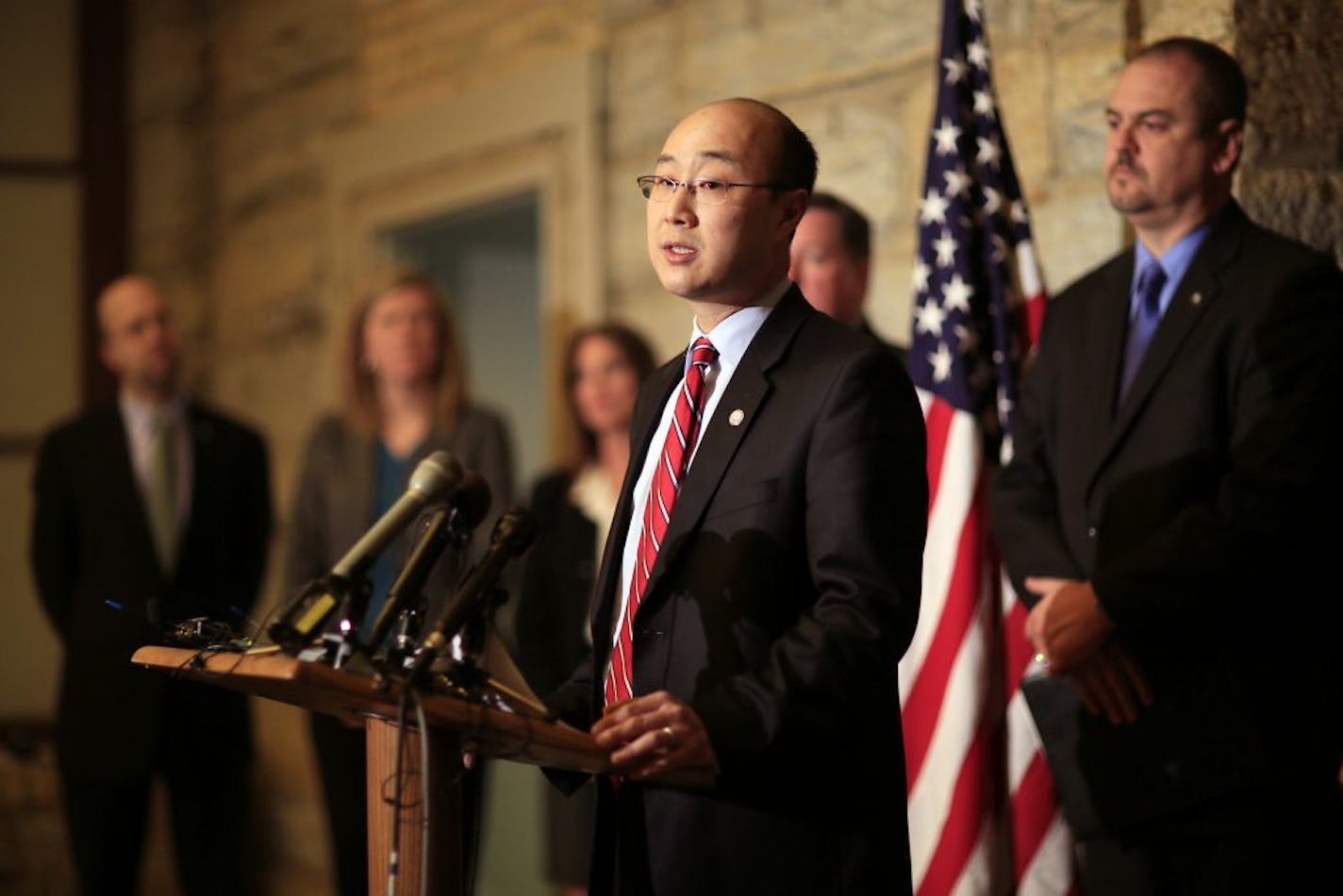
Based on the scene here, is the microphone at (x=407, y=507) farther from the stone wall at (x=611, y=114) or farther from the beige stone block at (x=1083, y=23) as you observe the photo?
the beige stone block at (x=1083, y=23)

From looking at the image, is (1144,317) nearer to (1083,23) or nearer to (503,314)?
(1083,23)

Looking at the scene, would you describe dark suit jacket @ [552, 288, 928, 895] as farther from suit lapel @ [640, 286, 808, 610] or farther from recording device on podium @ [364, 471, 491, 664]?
recording device on podium @ [364, 471, 491, 664]

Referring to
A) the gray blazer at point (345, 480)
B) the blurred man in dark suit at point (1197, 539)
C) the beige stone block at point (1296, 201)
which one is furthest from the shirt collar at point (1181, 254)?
the gray blazer at point (345, 480)

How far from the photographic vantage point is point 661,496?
91.1 inches

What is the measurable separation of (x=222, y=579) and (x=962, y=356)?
235cm

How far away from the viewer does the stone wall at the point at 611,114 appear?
3.63m

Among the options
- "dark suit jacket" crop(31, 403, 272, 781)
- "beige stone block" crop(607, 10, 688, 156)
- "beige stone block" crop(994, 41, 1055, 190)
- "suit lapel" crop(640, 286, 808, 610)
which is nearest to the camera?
"suit lapel" crop(640, 286, 808, 610)

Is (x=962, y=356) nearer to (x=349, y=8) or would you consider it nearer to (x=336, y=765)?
(x=336, y=765)

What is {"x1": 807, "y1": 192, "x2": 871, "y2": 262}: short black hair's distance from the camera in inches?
147

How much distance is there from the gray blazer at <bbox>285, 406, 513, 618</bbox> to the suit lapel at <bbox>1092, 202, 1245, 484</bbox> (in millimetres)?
1798

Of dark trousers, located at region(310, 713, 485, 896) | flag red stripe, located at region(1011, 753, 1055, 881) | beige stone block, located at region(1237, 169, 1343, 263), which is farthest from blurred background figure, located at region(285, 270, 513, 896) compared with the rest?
beige stone block, located at region(1237, 169, 1343, 263)

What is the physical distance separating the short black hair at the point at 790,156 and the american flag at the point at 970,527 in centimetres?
124

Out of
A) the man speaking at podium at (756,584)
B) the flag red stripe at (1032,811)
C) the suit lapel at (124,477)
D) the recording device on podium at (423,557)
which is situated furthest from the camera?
the suit lapel at (124,477)

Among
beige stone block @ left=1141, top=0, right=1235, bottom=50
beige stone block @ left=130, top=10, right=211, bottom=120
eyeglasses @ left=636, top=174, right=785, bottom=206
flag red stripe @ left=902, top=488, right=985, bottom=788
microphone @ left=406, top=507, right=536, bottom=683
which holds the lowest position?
flag red stripe @ left=902, top=488, right=985, bottom=788
